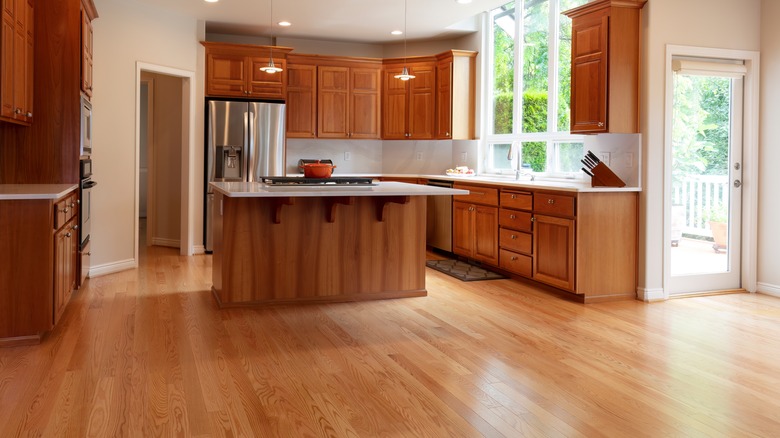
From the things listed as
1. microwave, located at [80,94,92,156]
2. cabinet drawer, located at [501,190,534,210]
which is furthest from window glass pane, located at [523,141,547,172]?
microwave, located at [80,94,92,156]

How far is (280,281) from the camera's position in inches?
183

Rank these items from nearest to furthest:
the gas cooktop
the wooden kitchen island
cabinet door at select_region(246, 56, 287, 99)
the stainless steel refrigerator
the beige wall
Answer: the wooden kitchen island → the gas cooktop → the stainless steel refrigerator → cabinet door at select_region(246, 56, 287, 99) → the beige wall

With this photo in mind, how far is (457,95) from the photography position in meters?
7.54

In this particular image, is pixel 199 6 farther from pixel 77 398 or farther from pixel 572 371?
pixel 572 371

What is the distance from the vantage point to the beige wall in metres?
7.50

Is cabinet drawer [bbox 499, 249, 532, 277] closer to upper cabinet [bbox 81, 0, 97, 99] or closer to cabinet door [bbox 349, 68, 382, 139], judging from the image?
cabinet door [bbox 349, 68, 382, 139]

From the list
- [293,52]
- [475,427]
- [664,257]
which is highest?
[293,52]

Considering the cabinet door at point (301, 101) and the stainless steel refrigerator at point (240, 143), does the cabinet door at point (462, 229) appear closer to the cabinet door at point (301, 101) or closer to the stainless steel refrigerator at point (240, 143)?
the stainless steel refrigerator at point (240, 143)

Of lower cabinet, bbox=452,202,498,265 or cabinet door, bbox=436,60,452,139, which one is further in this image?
cabinet door, bbox=436,60,452,139

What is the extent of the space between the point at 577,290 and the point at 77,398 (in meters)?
3.34

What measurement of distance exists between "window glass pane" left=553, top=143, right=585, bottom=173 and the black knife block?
76 centimetres

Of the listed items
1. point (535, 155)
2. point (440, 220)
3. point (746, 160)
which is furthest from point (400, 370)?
point (440, 220)

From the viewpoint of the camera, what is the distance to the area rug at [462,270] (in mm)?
5820

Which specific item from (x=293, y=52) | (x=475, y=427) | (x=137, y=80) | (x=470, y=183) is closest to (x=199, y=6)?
(x=137, y=80)
